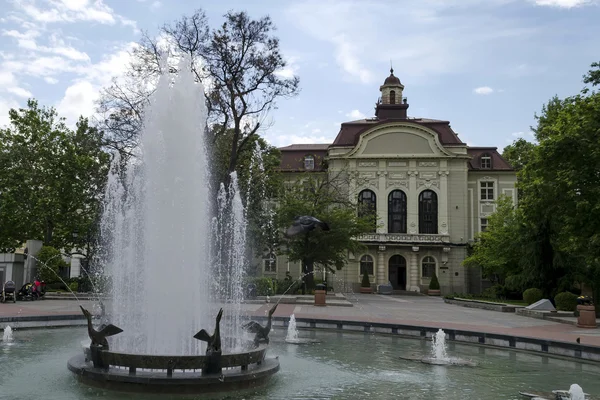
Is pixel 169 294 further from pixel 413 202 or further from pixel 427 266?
pixel 427 266

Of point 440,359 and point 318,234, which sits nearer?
point 440,359

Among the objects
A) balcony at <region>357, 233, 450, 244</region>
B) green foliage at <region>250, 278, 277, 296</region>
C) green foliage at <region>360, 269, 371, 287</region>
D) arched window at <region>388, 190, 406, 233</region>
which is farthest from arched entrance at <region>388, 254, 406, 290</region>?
green foliage at <region>250, 278, 277, 296</region>

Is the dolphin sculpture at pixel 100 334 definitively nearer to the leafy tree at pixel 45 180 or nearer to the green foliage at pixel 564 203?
the green foliage at pixel 564 203

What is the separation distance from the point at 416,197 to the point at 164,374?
141 feet

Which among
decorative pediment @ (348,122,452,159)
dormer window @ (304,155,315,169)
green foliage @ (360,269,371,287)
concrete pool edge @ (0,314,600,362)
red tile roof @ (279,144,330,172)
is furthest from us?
dormer window @ (304,155,315,169)

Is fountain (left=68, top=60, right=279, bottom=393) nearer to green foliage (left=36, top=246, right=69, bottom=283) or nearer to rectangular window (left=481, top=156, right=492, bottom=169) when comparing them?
green foliage (left=36, top=246, right=69, bottom=283)

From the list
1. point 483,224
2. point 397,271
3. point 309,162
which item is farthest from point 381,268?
point 309,162

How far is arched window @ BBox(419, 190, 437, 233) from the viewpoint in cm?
4984

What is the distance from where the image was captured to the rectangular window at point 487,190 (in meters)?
50.6

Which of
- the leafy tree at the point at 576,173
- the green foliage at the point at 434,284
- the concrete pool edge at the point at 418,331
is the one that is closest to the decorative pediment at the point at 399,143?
the green foliage at the point at 434,284

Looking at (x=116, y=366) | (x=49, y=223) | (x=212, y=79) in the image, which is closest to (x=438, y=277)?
(x=212, y=79)

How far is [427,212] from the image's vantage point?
164ft

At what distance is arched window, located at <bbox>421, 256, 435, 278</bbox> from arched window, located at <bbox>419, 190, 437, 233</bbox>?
2516mm

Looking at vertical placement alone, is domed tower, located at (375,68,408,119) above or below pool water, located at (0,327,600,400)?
above
